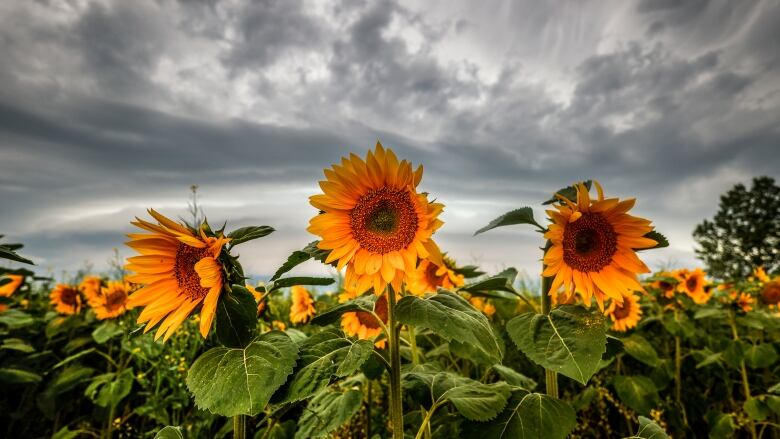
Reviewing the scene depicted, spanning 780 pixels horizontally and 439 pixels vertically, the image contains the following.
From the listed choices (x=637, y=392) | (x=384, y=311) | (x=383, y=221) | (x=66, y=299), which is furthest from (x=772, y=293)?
(x=66, y=299)

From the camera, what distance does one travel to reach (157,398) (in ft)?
9.79

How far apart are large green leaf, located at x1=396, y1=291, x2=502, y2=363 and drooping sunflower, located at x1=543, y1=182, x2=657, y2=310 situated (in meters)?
0.46

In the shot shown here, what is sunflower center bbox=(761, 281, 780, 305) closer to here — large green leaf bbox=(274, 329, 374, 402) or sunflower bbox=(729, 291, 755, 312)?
sunflower bbox=(729, 291, 755, 312)

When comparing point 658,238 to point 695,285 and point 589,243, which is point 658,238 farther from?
point 695,285

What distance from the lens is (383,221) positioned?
190 centimetres

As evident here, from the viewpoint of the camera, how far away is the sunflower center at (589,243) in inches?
77.0

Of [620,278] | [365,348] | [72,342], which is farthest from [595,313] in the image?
[72,342]

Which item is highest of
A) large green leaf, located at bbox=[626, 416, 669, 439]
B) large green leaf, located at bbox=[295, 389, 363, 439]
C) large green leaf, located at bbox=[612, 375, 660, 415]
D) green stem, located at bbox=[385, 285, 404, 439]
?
green stem, located at bbox=[385, 285, 404, 439]

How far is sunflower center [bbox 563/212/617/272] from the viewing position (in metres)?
1.96

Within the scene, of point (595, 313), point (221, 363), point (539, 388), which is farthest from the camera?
point (539, 388)

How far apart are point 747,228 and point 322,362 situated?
157 feet

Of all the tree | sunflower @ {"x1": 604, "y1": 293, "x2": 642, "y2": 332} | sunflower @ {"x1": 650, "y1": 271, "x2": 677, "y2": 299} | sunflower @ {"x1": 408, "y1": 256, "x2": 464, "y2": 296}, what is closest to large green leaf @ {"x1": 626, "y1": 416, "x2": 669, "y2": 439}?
sunflower @ {"x1": 408, "y1": 256, "x2": 464, "y2": 296}

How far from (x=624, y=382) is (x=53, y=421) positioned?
14.5 ft

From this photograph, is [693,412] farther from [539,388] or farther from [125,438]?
[125,438]
